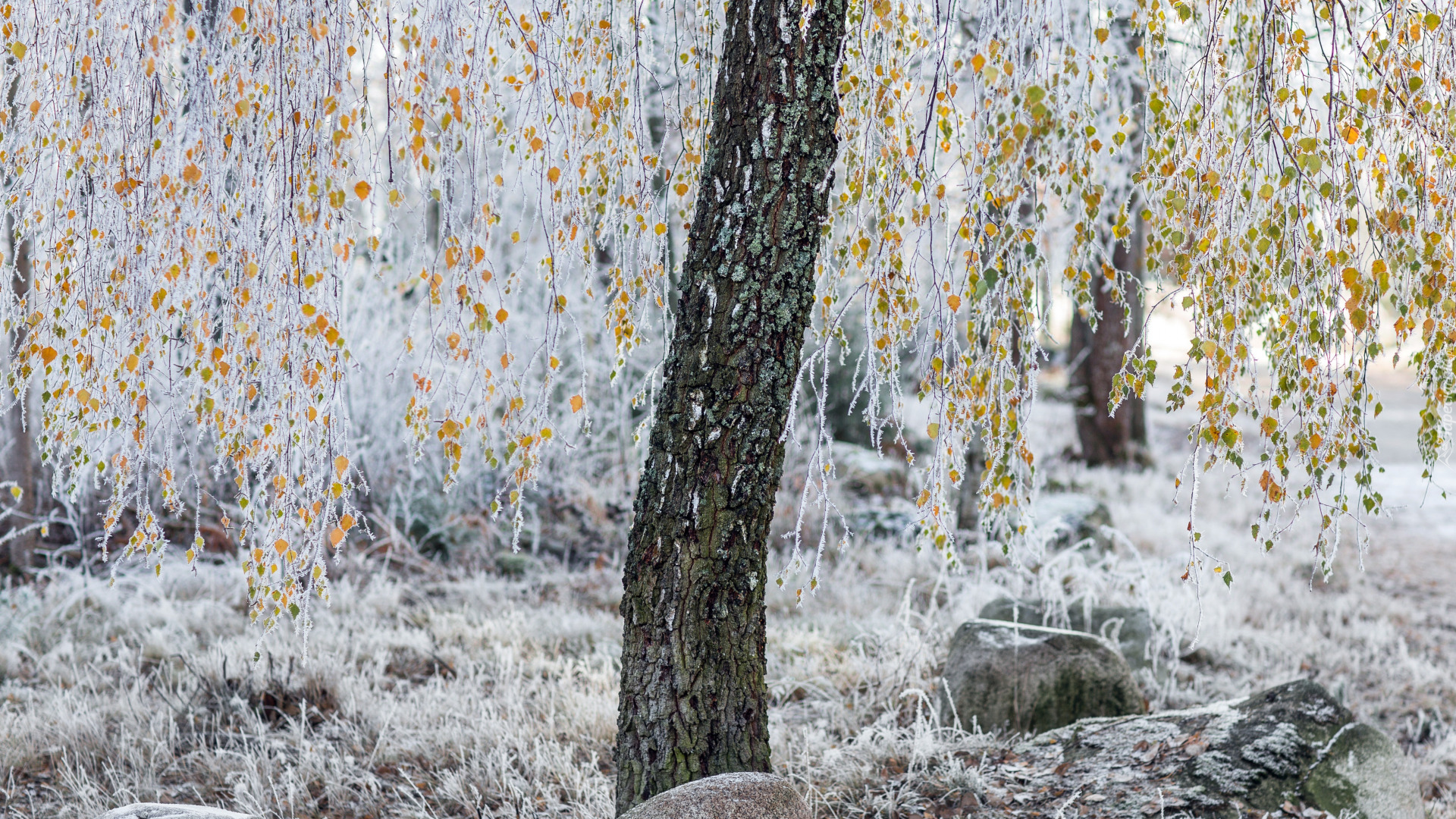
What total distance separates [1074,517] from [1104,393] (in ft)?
9.95

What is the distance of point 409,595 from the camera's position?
20.4 feet

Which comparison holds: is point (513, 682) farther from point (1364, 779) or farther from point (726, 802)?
point (1364, 779)

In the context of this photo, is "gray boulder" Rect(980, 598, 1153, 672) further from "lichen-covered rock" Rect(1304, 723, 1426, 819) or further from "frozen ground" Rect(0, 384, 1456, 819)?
"lichen-covered rock" Rect(1304, 723, 1426, 819)

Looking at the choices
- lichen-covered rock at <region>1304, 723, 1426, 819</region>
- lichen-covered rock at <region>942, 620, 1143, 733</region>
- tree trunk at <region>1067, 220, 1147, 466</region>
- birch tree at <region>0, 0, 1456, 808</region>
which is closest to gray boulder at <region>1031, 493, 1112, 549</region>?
tree trunk at <region>1067, 220, 1147, 466</region>

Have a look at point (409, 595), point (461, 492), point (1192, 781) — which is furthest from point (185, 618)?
point (1192, 781)

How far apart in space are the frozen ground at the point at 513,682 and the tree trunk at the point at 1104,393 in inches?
126

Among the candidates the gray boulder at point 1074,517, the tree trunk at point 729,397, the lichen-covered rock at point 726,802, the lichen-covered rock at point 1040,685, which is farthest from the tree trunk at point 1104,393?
the lichen-covered rock at point 726,802

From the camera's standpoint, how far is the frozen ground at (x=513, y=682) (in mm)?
3566

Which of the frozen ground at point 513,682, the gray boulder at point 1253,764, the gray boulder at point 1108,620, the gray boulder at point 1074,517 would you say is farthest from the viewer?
the gray boulder at point 1074,517

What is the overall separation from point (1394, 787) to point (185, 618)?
5.21 metres

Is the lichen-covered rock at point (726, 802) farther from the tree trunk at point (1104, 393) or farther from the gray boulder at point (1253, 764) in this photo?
the tree trunk at point (1104, 393)

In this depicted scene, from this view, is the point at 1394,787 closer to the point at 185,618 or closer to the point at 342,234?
the point at 342,234

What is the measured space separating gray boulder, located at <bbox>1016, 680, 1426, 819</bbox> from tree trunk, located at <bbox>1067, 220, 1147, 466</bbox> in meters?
6.94

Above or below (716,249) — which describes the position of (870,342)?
below
